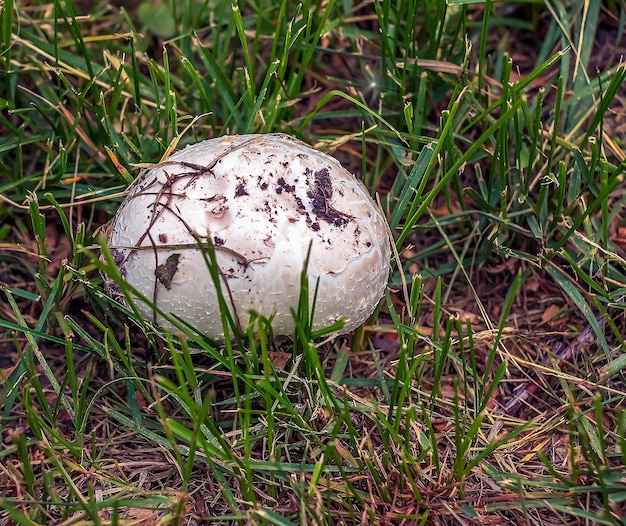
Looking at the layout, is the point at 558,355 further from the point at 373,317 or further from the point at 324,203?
the point at 324,203

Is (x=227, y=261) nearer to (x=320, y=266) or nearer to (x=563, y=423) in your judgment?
(x=320, y=266)

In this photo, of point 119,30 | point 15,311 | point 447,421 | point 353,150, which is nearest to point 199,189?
point 15,311

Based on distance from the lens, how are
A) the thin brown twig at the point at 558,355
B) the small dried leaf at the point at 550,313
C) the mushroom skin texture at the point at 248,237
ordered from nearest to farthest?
the mushroom skin texture at the point at 248,237, the thin brown twig at the point at 558,355, the small dried leaf at the point at 550,313

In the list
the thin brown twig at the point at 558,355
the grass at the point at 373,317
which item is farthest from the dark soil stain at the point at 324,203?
the thin brown twig at the point at 558,355

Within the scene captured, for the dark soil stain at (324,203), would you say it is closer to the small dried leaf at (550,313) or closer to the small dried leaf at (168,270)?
the small dried leaf at (168,270)

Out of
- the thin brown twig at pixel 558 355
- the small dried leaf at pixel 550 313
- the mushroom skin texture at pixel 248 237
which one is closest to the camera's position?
the mushroom skin texture at pixel 248 237

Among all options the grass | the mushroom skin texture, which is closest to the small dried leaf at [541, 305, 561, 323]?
the grass

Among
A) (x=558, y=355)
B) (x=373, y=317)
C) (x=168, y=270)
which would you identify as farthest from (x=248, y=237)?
(x=558, y=355)
